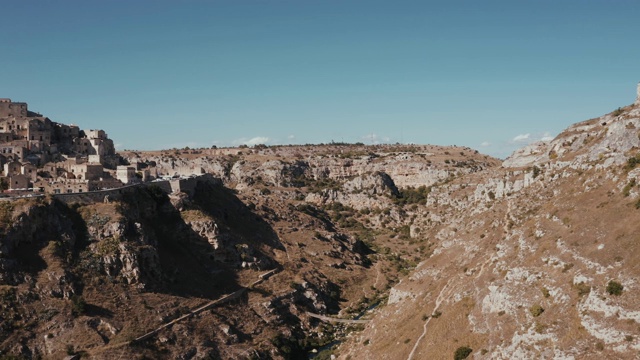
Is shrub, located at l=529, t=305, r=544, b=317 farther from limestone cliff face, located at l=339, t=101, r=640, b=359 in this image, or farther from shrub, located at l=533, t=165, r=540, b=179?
shrub, located at l=533, t=165, r=540, b=179

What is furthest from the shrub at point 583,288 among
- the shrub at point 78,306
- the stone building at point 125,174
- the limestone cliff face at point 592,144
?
the stone building at point 125,174

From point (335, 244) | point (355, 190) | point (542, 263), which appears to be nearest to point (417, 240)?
point (335, 244)

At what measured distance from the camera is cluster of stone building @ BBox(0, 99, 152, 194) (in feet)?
287

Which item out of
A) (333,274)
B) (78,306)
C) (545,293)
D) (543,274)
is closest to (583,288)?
(545,293)

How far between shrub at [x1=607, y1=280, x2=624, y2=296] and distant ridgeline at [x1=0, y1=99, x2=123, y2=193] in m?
72.9

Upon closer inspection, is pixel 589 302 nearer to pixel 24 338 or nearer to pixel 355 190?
pixel 24 338

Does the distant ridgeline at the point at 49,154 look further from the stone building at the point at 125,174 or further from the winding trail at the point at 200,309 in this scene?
the winding trail at the point at 200,309

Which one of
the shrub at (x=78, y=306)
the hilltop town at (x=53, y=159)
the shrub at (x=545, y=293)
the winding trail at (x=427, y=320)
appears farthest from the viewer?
the hilltop town at (x=53, y=159)

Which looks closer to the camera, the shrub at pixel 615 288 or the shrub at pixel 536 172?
the shrub at pixel 615 288

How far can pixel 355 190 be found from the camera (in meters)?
172

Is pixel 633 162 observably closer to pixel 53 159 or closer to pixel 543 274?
pixel 543 274

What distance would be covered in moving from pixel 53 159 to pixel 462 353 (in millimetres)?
80672

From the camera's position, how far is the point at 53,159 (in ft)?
332

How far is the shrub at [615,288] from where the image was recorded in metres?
43.5
